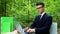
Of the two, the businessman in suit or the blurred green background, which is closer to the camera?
the businessman in suit

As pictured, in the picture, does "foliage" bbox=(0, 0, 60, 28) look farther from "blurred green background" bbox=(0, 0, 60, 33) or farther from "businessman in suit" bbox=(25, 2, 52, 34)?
"businessman in suit" bbox=(25, 2, 52, 34)

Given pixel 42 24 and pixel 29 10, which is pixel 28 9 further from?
pixel 42 24

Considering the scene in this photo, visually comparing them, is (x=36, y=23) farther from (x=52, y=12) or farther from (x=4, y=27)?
(x=52, y=12)

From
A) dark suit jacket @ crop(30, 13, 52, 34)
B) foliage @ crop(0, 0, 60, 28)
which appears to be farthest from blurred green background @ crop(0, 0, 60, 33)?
dark suit jacket @ crop(30, 13, 52, 34)

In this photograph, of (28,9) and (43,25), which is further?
(28,9)

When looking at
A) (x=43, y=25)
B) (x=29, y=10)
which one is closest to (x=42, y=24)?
(x=43, y=25)

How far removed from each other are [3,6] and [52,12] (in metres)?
1.48

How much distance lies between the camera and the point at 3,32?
2773 mm

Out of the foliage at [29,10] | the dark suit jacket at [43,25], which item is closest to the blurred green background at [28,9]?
the foliage at [29,10]

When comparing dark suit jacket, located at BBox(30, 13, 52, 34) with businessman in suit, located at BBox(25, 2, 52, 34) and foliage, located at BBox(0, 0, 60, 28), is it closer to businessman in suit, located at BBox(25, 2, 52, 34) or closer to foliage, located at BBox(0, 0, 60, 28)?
businessman in suit, located at BBox(25, 2, 52, 34)

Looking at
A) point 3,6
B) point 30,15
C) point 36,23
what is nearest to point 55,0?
point 30,15

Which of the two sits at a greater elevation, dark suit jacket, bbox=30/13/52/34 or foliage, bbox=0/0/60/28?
dark suit jacket, bbox=30/13/52/34

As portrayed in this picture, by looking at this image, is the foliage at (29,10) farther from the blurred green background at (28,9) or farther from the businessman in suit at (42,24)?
the businessman in suit at (42,24)

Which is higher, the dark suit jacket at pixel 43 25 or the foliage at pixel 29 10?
the dark suit jacket at pixel 43 25
